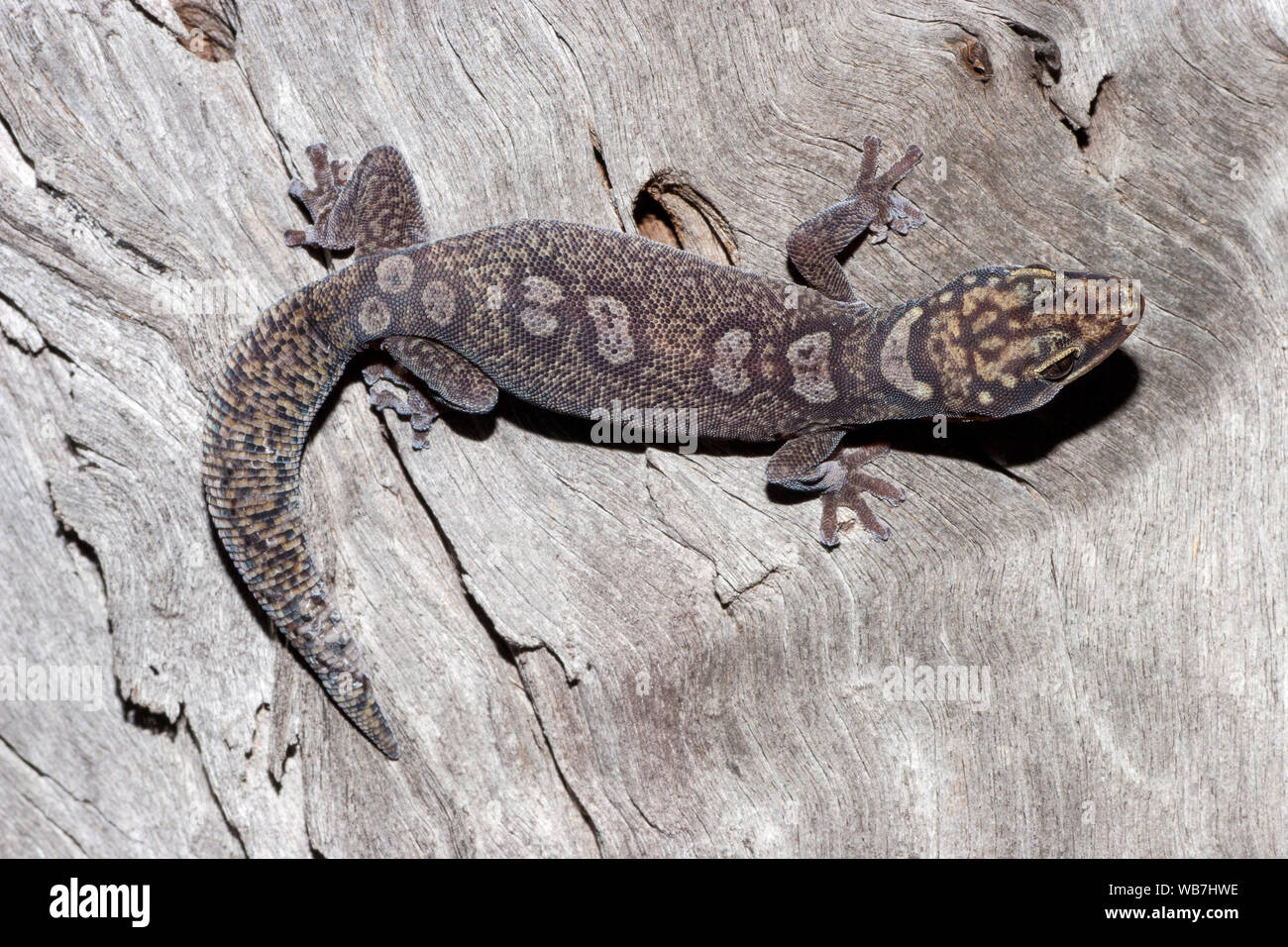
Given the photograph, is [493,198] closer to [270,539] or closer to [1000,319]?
[270,539]

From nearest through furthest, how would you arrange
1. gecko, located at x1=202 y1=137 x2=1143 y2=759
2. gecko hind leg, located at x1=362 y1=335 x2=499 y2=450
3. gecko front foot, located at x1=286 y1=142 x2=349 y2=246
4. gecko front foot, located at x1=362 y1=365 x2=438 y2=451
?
gecko, located at x1=202 y1=137 x2=1143 y2=759 < gecko hind leg, located at x1=362 y1=335 x2=499 y2=450 < gecko front foot, located at x1=286 y1=142 x2=349 y2=246 < gecko front foot, located at x1=362 y1=365 x2=438 y2=451

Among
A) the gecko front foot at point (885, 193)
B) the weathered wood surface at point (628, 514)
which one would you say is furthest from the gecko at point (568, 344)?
the weathered wood surface at point (628, 514)

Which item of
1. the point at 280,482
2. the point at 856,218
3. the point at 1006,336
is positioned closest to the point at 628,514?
the point at 280,482

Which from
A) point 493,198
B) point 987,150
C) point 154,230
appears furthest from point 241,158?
point 987,150

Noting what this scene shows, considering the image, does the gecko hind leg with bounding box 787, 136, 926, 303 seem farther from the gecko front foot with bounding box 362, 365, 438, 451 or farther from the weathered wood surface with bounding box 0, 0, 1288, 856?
the gecko front foot with bounding box 362, 365, 438, 451

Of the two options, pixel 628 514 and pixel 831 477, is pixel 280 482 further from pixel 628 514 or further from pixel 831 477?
pixel 831 477

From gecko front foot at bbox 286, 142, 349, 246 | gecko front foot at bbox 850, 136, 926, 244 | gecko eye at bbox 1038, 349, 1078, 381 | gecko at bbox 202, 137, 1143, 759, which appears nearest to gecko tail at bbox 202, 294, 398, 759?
gecko at bbox 202, 137, 1143, 759
